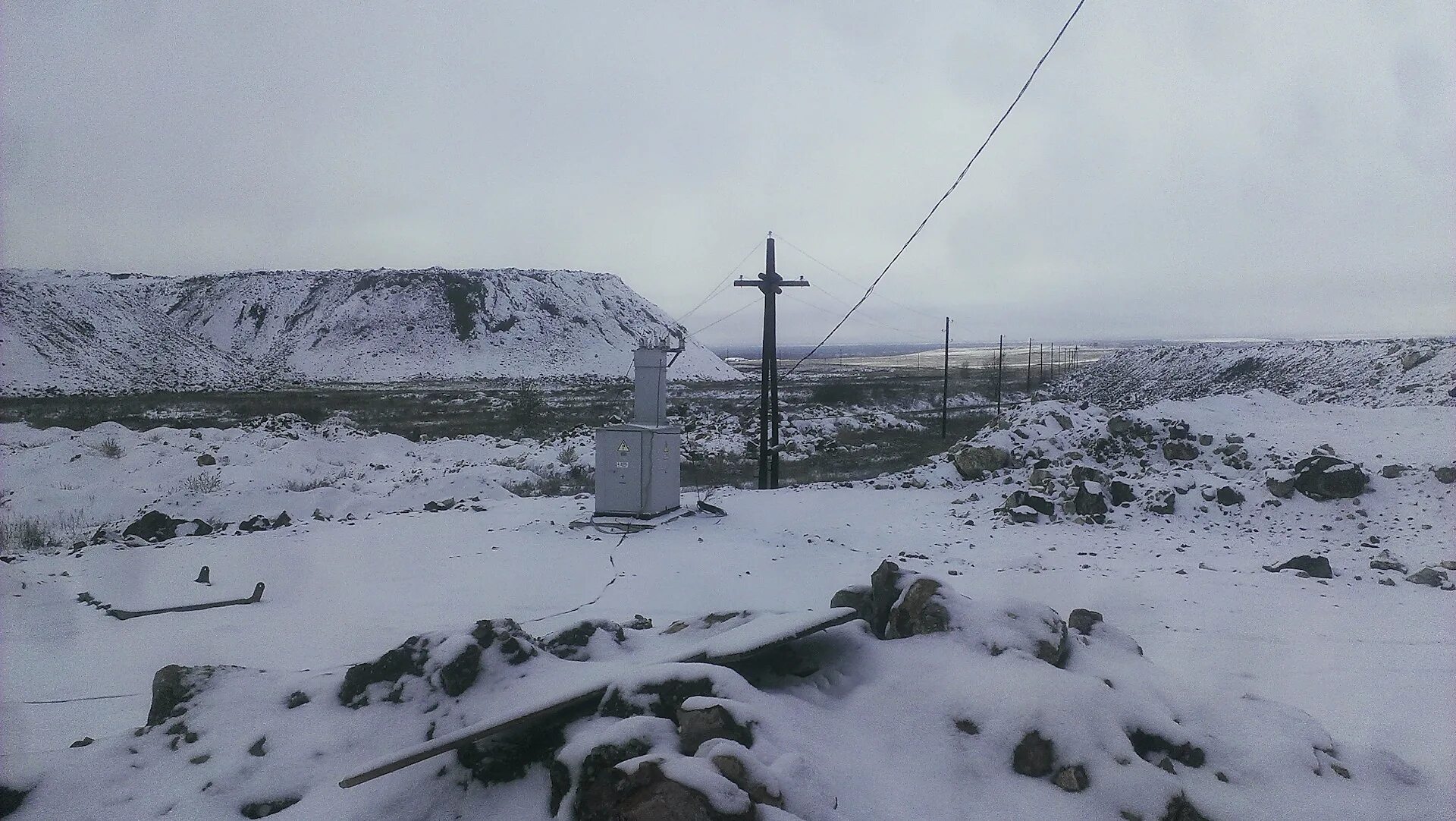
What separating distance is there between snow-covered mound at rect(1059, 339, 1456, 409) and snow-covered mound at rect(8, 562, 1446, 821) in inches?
783

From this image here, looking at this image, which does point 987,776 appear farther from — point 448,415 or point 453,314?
point 453,314

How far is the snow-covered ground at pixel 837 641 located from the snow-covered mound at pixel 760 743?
0.06 ft

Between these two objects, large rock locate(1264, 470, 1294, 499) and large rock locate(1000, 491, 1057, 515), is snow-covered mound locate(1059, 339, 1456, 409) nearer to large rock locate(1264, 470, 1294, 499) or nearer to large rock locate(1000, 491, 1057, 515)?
large rock locate(1264, 470, 1294, 499)

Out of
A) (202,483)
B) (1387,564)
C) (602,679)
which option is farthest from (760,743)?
(202,483)

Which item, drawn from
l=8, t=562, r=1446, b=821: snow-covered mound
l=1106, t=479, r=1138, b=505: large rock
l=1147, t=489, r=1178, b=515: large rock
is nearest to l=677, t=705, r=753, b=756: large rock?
l=8, t=562, r=1446, b=821: snow-covered mound

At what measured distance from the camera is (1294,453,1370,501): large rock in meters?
11.0

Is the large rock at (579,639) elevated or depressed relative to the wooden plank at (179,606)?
elevated

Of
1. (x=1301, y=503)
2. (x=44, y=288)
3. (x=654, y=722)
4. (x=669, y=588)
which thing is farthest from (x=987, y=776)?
(x=44, y=288)

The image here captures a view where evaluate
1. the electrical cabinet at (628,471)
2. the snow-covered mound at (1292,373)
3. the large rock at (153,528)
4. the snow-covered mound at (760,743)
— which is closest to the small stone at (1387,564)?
the snow-covered mound at (760,743)

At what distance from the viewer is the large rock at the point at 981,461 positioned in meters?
15.9

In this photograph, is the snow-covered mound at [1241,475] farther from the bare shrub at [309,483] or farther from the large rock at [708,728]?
the bare shrub at [309,483]

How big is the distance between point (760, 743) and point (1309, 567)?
27.5 feet

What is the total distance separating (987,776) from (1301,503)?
1062cm

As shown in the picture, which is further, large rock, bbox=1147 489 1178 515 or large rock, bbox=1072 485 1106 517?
large rock, bbox=1072 485 1106 517
